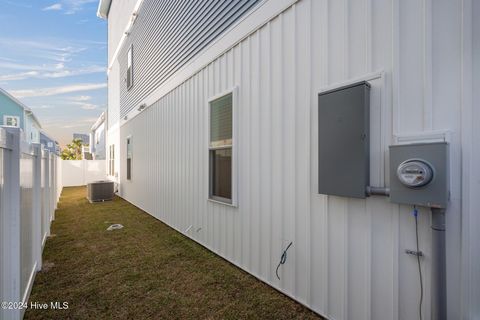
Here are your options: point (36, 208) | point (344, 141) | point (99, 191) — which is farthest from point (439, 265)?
point (99, 191)

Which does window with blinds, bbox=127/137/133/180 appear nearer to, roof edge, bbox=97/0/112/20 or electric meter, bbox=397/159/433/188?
electric meter, bbox=397/159/433/188

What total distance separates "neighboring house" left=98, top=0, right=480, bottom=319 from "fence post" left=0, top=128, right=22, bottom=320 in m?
2.14

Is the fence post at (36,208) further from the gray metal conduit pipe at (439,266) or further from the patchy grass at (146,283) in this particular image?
the gray metal conduit pipe at (439,266)

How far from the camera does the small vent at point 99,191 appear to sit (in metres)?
8.30

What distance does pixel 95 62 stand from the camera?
50.1ft

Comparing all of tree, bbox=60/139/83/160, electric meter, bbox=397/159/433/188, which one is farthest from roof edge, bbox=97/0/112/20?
tree, bbox=60/139/83/160

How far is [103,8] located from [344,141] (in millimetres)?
16365

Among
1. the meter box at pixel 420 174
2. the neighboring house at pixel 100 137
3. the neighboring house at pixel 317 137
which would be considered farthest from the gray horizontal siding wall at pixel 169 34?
the neighboring house at pixel 100 137

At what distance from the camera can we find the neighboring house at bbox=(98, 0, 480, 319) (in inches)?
55.5

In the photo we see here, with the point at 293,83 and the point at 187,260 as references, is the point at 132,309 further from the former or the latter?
the point at 293,83

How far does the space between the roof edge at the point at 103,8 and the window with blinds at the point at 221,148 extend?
44.0ft

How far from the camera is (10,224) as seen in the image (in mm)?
1769

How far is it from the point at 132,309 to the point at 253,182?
1.77 m

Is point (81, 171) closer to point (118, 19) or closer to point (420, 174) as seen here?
point (118, 19)
